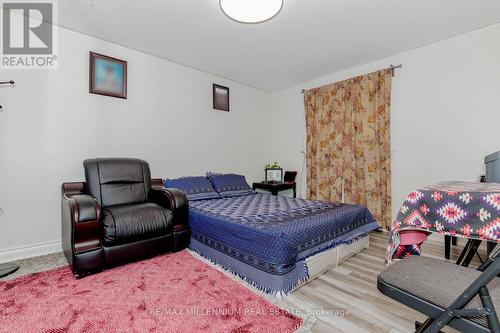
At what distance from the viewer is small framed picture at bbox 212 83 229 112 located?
418 centimetres

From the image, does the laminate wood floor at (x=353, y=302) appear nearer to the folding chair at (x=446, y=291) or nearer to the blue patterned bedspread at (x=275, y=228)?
the blue patterned bedspread at (x=275, y=228)

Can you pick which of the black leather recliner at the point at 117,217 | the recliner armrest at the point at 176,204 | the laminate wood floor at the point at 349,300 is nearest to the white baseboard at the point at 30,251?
the laminate wood floor at the point at 349,300

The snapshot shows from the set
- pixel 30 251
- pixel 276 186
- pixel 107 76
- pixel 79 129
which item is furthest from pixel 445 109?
pixel 30 251

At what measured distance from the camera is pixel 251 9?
7.14ft

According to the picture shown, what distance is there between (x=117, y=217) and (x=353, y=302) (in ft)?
6.82

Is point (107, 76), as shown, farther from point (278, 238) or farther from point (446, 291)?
point (446, 291)

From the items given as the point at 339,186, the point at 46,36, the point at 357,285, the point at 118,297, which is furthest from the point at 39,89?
the point at 339,186

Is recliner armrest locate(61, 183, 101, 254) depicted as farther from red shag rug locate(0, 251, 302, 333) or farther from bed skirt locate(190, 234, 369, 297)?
bed skirt locate(190, 234, 369, 297)

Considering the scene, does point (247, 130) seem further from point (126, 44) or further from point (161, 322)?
point (161, 322)

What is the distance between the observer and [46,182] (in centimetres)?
271

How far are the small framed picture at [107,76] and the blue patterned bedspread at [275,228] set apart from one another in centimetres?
176

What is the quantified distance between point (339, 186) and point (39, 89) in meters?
4.14

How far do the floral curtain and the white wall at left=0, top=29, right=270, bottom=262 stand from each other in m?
1.70

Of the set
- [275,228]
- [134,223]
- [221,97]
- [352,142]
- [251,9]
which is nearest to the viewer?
[275,228]
